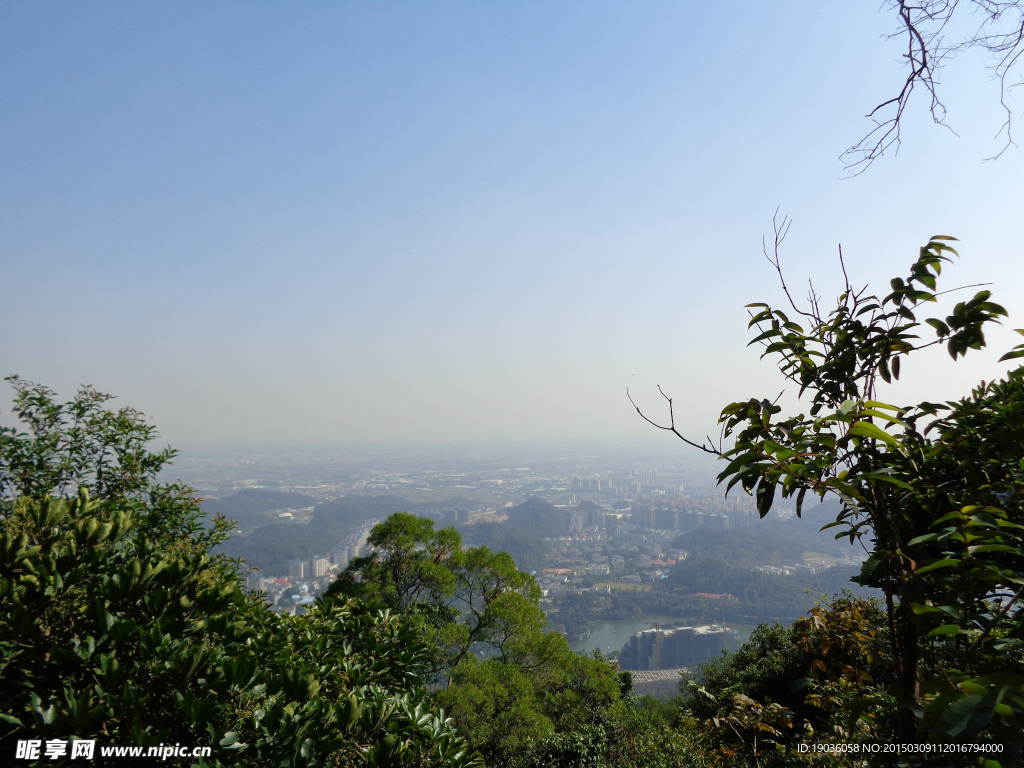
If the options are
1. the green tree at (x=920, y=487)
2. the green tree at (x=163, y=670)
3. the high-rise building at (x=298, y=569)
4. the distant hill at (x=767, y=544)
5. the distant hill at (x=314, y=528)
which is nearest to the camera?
the green tree at (x=920, y=487)

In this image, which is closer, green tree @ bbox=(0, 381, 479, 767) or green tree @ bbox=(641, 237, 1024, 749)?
green tree @ bbox=(641, 237, 1024, 749)

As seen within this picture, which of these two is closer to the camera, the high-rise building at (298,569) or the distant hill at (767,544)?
the high-rise building at (298,569)

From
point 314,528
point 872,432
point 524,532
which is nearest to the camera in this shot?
point 872,432

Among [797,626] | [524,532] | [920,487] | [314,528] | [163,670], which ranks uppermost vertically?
[920,487]

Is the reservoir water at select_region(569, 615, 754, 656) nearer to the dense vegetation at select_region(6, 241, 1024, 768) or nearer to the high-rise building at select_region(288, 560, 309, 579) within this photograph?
the high-rise building at select_region(288, 560, 309, 579)

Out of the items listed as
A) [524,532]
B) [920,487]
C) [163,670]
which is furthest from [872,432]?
[524,532]

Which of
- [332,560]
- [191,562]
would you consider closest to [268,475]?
[332,560]

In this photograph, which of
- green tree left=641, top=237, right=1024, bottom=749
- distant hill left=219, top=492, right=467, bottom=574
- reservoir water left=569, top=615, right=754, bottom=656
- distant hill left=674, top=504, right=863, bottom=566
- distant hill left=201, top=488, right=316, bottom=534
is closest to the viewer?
green tree left=641, top=237, right=1024, bottom=749

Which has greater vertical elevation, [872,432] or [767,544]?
[872,432]

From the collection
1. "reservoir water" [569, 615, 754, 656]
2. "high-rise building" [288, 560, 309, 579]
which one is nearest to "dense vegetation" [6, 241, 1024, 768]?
"reservoir water" [569, 615, 754, 656]

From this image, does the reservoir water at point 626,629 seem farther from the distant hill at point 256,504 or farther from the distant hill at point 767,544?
the distant hill at point 256,504

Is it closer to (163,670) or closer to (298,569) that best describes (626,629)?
(298,569)

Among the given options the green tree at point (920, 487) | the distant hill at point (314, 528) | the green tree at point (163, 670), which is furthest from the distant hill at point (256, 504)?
the green tree at point (920, 487)

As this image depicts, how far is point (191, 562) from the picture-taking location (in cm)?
197
